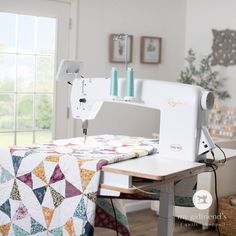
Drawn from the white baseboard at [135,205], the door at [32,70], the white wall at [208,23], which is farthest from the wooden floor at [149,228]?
the white wall at [208,23]

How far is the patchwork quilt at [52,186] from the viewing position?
2018 mm

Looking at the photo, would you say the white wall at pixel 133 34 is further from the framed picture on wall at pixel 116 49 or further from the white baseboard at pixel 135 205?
the white baseboard at pixel 135 205

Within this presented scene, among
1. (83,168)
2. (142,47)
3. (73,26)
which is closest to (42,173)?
(83,168)

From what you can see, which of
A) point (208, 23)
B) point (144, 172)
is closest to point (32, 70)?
point (208, 23)

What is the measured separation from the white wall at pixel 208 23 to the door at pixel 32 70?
1.36m

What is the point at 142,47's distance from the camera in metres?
4.41

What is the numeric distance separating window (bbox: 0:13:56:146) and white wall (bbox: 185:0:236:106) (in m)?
1.49

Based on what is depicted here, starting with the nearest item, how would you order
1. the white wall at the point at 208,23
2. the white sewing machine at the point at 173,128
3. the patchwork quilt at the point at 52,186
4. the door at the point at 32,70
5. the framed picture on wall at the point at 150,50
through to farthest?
1. the patchwork quilt at the point at 52,186
2. the white sewing machine at the point at 173,128
3. the door at the point at 32,70
4. the white wall at the point at 208,23
5. the framed picture on wall at the point at 150,50

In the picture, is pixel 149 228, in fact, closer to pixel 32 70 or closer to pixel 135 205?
pixel 135 205

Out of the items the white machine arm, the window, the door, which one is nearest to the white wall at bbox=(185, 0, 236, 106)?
the door

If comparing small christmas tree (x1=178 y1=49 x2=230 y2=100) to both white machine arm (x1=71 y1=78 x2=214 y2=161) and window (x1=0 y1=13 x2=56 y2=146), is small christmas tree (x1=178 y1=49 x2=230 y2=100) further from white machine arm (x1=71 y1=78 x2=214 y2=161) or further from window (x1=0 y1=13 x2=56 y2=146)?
white machine arm (x1=71 y1=78 x2=214 y2=161)

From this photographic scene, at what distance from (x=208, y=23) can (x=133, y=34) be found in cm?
72

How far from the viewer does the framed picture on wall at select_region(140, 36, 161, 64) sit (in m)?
4.42

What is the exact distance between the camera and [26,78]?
A: 12.1 ft
